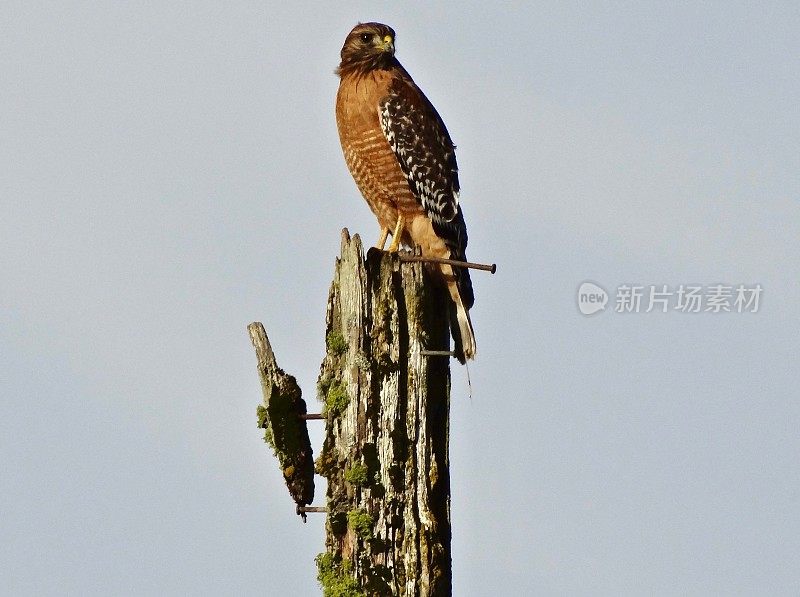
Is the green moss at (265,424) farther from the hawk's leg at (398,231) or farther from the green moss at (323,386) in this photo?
the hawk's leg at (398,231)

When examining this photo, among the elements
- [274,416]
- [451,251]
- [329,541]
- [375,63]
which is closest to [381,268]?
[274,416]

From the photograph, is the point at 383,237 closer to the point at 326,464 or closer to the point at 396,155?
the point at 396,155

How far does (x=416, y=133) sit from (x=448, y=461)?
403cm

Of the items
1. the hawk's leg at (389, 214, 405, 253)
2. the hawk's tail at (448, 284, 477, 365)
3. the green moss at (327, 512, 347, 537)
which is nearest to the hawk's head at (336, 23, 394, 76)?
the hawk's leg at (389, 214, 405, 253)

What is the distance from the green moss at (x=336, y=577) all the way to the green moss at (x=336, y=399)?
76 centimetres

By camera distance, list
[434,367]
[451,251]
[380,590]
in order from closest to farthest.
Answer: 1. [380,590]
2. [434,367]
3. [451,251]

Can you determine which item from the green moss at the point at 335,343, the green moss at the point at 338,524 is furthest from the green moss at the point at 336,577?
the green moss at the point at 335,343

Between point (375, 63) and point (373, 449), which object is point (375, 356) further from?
point (375, 63)

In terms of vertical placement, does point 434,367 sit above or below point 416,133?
below

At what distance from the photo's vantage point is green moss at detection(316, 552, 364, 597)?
6121 millimetres

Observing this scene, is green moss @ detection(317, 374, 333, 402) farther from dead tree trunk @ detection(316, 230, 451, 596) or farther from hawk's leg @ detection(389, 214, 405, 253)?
hawk's leg @ detection(389, 214, 405, 253)

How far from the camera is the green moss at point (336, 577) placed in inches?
241

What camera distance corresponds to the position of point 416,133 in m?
9.82

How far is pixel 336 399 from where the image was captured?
645 centimetres
